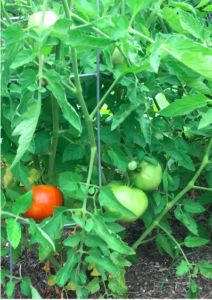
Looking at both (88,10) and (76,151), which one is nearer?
(88,10)

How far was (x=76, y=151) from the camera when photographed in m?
0.83

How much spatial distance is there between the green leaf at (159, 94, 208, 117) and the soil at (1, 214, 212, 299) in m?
0.66

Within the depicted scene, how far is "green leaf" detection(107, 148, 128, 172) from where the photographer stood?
31.7 inches

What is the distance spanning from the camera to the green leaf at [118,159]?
0.80m

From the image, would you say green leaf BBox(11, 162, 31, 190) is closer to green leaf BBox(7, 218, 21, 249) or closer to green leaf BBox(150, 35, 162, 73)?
green leaf BBox(7, 218, 21, 249)

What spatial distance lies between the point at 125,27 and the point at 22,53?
18 centimetres

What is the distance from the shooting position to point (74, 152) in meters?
0.83

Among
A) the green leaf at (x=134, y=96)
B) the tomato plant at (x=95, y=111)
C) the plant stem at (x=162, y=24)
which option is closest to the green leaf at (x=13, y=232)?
the tomato plant at (x=95, y=111)

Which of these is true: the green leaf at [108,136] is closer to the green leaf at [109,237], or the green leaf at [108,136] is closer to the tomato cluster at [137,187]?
the tomato cluster at [137,187]

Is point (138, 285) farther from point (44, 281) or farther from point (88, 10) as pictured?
point (88, 10)

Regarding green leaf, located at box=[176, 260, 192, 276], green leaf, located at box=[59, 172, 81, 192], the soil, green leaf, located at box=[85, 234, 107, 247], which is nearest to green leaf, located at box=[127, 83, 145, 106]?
green leaf, located at box=[59, 172, 81, 192]

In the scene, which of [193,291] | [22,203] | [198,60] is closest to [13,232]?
[22,203]

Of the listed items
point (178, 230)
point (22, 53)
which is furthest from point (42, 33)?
point (178, 230)

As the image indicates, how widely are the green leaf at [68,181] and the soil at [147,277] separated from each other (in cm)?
45
